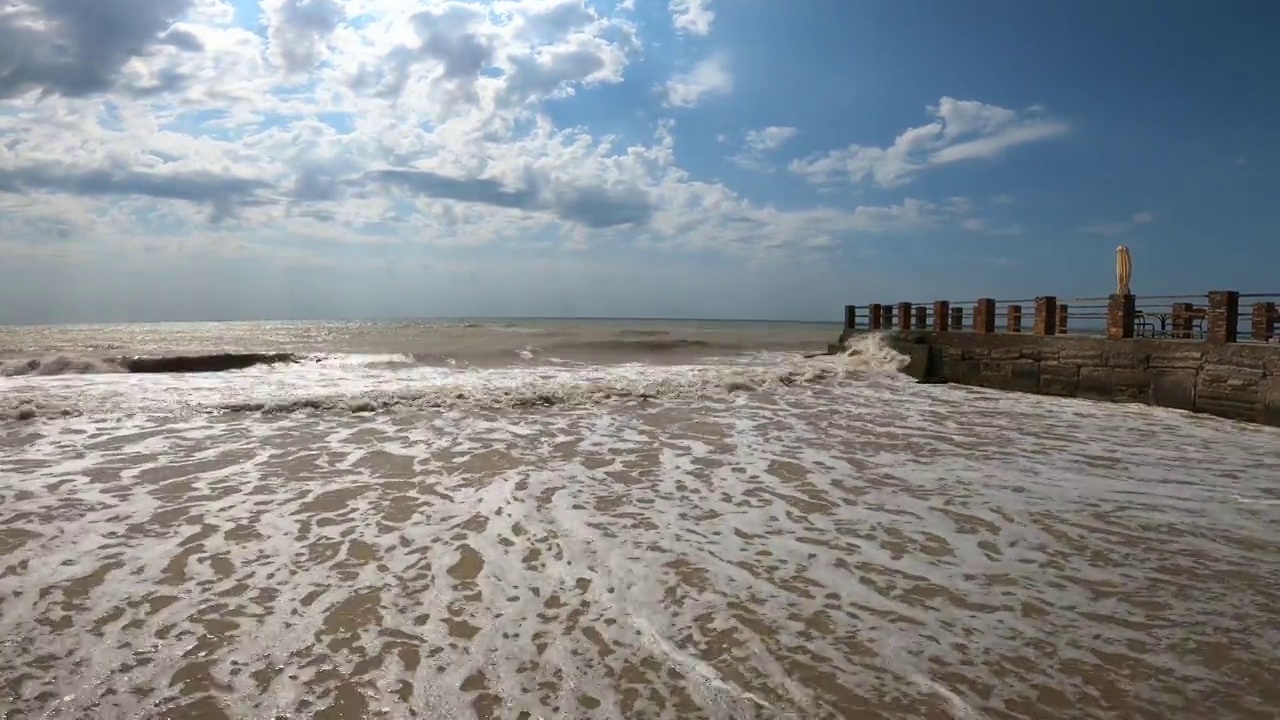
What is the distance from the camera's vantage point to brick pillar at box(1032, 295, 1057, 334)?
14.8 meters

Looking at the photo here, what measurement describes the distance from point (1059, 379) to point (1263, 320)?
132 inches

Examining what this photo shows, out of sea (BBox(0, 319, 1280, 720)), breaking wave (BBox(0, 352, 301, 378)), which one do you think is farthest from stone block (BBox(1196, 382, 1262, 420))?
breaking wave (BBox(0, 352, 301, 378))

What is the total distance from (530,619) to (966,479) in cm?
486

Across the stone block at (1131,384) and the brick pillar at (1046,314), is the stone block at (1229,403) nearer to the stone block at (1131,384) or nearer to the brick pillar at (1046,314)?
the stone block at (1131,384)

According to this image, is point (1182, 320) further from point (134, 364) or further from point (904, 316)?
point (134, 364)

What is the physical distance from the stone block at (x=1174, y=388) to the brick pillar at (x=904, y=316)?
8.54 metres

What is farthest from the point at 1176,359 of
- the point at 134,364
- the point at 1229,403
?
the point at 134,364

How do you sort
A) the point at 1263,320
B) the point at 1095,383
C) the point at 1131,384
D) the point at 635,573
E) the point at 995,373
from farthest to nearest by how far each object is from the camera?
the point at 995,373
the point at 1095,383
the point at 1131,384
the point at 1263,320
the point at 635,573

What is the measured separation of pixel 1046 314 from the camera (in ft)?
48.8

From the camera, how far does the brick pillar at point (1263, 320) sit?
11750 mm

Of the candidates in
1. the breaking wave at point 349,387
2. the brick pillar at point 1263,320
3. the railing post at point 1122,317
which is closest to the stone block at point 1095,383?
the railing post at point 1122,317

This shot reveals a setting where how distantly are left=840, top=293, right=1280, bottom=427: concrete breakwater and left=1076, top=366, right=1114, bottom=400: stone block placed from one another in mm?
18

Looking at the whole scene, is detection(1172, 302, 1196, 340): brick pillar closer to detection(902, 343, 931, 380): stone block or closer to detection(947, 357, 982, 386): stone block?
detection(947, 357, 982, 386): stone block

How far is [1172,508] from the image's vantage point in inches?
220
